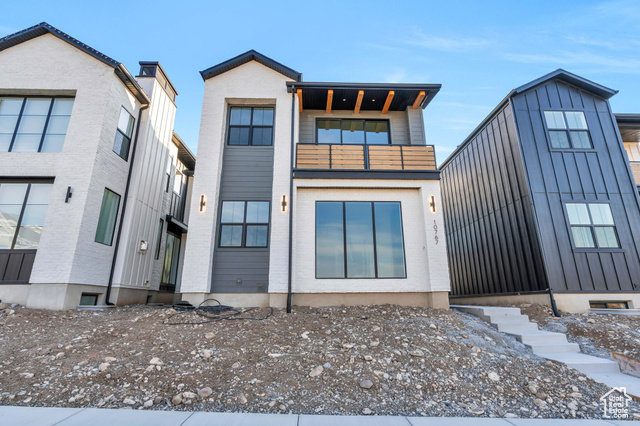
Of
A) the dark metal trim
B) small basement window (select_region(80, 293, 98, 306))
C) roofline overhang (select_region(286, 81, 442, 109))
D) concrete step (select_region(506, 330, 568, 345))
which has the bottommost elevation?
concrete step (select_region(506, 330, 568, 345))

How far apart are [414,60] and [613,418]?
1162 cm

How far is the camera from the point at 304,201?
29.5ft

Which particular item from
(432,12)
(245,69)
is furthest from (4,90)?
(432,12)

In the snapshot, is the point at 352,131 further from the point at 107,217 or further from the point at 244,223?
the point at 107,217

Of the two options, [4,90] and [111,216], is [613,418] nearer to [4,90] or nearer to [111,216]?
[111,216]

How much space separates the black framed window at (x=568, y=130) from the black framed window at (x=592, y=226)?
7.15ft

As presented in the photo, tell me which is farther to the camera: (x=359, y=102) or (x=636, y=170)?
(x=636, y=170)

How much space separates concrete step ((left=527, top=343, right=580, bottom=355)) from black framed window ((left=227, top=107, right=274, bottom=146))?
8565 millimetres

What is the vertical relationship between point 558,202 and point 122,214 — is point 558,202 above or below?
above

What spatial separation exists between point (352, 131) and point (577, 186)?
7614mm

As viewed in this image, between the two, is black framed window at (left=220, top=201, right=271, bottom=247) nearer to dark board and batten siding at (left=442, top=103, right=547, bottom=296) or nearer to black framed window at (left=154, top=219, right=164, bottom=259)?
black framed window at (left=154, top=219, right=164, bottom=259)

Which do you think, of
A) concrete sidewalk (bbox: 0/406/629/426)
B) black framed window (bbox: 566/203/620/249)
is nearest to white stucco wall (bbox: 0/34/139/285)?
concrete sidewalk (bbox: 0/406/629/426)

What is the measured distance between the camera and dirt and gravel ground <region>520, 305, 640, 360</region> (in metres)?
5.94

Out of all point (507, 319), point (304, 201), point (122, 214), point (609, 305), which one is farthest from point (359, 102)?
point (609, 305)
